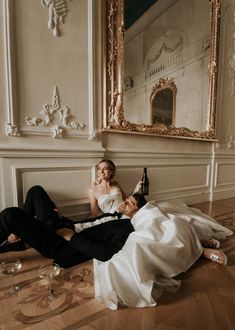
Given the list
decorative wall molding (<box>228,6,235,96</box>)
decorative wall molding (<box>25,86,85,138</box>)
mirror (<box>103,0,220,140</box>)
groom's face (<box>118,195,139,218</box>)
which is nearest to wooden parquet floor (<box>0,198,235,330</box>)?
groom's face (<box>118,195,139,218</box>)

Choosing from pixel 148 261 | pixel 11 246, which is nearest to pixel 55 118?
pixel 11 246

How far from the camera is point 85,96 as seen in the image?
2.71 m

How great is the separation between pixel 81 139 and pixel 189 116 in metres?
2.14

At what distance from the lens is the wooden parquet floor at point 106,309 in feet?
3.81

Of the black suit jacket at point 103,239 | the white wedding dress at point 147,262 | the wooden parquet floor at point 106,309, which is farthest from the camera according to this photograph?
the black suit jacket at point 103,239

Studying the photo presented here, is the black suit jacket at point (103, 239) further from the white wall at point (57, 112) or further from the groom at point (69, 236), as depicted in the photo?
the white wall at point (57, 112)

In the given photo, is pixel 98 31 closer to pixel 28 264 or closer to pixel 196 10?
pixel 196 10

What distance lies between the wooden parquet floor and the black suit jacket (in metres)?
0.23

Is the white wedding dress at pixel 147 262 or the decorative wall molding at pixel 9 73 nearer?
the white wedding dress at pixel 147 262

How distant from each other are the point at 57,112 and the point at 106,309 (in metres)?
2.08

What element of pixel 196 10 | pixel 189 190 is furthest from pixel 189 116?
pixel 196 10

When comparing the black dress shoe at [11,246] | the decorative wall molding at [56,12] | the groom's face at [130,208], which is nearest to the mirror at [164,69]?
the decorative wall molding at [56,12]

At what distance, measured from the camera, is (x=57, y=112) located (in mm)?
2562

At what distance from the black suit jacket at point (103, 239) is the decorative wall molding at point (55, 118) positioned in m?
1.29
